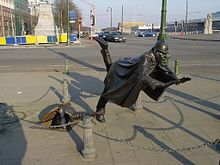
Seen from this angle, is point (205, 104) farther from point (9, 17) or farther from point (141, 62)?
point (9, 17)

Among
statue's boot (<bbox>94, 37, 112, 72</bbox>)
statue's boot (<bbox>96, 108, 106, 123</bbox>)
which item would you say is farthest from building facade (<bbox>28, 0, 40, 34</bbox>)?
statue's boot (<bbox>96, 108, 106, 123</bbox>)

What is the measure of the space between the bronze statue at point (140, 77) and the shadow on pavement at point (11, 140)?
1858mm

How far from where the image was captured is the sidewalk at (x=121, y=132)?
438cm

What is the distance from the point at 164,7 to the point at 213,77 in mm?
4963

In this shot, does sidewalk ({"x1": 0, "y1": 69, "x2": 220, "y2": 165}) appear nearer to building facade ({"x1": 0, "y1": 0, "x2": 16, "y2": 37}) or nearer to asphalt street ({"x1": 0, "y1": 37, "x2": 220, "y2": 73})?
asphalt street ({"x1": 0, "y1": 37, "x2": 220, "y2": 73})

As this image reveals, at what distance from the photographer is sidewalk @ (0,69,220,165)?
438 centimetres

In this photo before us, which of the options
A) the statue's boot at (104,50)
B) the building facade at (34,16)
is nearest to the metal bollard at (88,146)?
the statue's boot at (104,50)

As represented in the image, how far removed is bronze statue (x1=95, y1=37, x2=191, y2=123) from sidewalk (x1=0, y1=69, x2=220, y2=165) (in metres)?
0.82

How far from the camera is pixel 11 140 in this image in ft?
16.6

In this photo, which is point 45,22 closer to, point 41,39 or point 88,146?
point 41,39

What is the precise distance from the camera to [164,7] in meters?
7.64

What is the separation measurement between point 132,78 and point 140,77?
281mm

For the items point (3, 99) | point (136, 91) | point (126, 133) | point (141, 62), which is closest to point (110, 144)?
point (126, 133)

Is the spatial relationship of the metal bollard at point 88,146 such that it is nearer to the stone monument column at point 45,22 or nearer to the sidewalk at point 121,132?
the sidewalk at point 121,132
